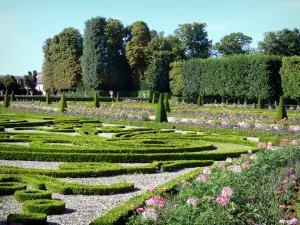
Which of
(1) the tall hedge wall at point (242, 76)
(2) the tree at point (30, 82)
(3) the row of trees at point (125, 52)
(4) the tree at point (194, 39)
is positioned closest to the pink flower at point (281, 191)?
(1) the tall hedge wall at point (242, 76)

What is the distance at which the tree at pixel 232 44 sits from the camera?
51875mm

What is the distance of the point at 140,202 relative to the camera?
4.99 meters

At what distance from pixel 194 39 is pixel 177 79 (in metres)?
9.15

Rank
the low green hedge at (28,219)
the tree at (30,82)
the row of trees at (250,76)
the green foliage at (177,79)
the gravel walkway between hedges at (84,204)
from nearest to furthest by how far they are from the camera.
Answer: the low green hedge at (28,219) → the gravel walkway between hedges at (84,204) → the row of trees at (250,76) → the green foliage at (177,79) → the tree at (30,82)

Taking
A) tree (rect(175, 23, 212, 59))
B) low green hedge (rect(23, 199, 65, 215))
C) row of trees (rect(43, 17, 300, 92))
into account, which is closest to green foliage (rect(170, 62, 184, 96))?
row of trees (rect(43, 17, 300, 92))

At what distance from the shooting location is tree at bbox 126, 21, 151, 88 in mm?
46094

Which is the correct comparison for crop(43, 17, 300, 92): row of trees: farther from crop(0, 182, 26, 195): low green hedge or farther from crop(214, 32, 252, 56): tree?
crop(0, 182, 26, 195): low green hedge

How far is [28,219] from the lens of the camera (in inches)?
166

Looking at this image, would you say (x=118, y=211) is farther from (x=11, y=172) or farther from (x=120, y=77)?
(x=120, y=77)

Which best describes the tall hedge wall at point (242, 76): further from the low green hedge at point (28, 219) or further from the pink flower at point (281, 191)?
the low green hedge at point (28, 219)

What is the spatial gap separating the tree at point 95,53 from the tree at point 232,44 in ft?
47.5

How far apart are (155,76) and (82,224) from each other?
3934cm

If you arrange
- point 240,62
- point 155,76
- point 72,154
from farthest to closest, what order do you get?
point 155,76 → point 240,62 → point 72,154

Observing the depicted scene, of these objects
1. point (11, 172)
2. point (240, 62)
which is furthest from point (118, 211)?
point (240, 62)
